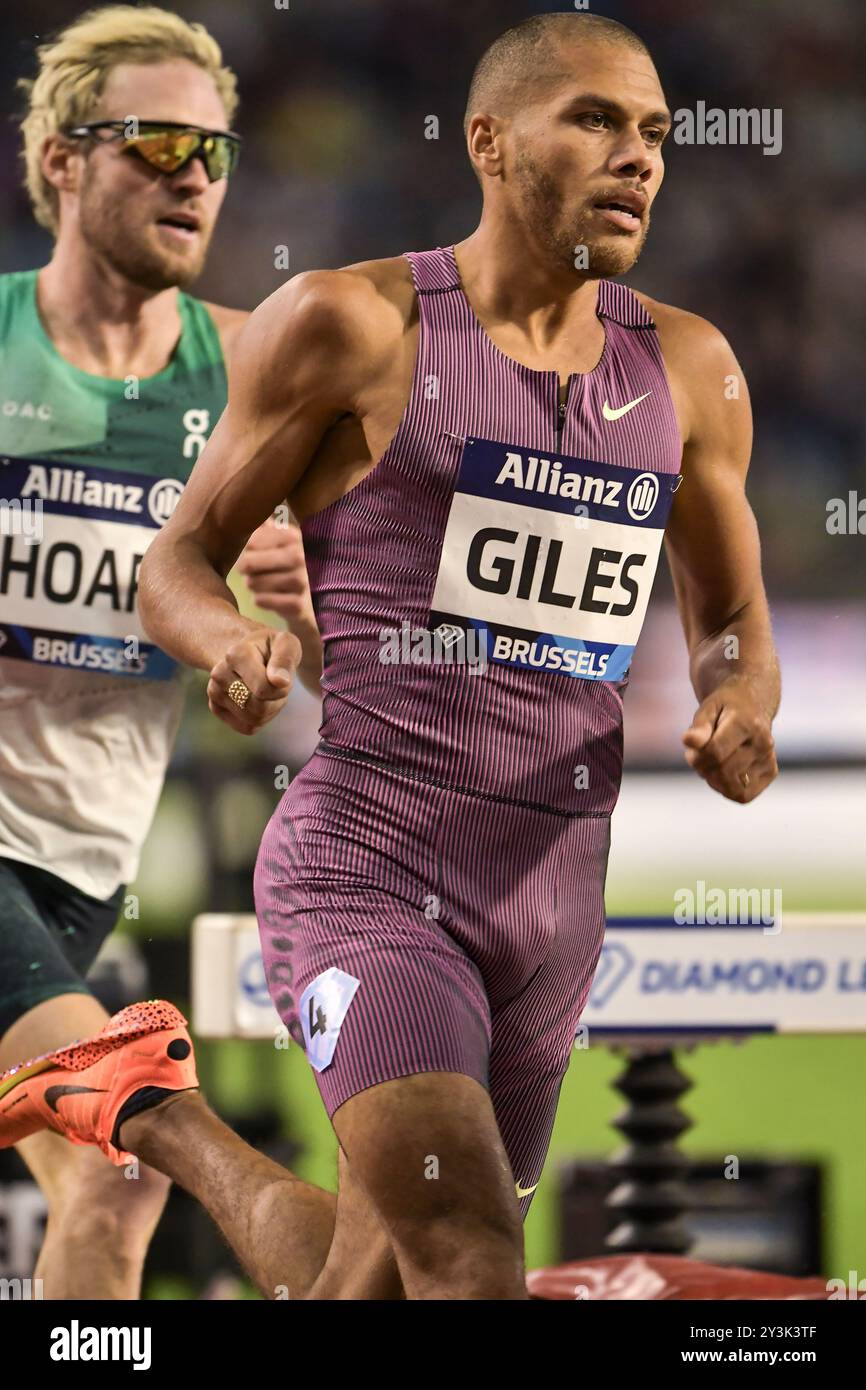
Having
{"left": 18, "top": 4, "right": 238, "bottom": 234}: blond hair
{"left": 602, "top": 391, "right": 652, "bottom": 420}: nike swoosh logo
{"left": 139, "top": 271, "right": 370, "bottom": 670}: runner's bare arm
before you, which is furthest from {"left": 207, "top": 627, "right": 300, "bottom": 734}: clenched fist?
{"left": 18, "top": 4, "right": 238, "bottom": 234}: blond hair

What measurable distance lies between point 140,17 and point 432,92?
100 centimetres

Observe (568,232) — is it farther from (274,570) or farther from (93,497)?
(93,497)

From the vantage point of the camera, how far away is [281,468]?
8.61 feet

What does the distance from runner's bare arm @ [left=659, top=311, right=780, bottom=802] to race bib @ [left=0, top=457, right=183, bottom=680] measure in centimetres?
128

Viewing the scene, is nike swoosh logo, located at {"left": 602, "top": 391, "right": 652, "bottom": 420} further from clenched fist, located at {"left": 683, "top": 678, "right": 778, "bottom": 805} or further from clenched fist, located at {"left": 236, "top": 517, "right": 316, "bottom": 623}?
clenched fist, located at {"left": 236, "top": 517, "right": 316, "bottom": 623}

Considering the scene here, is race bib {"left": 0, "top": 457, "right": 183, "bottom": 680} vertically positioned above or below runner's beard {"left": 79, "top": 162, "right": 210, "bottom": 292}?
below

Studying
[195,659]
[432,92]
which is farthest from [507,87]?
[432,92]

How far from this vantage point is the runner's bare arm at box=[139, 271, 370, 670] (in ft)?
8.43

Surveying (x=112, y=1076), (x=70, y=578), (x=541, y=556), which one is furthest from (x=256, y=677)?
(x=70, y=578)

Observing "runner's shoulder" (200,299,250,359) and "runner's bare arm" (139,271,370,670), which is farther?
"runner's shoulder" (200,299,250,359)

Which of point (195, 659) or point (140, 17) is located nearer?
point (195, 659)

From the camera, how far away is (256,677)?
227 cm
